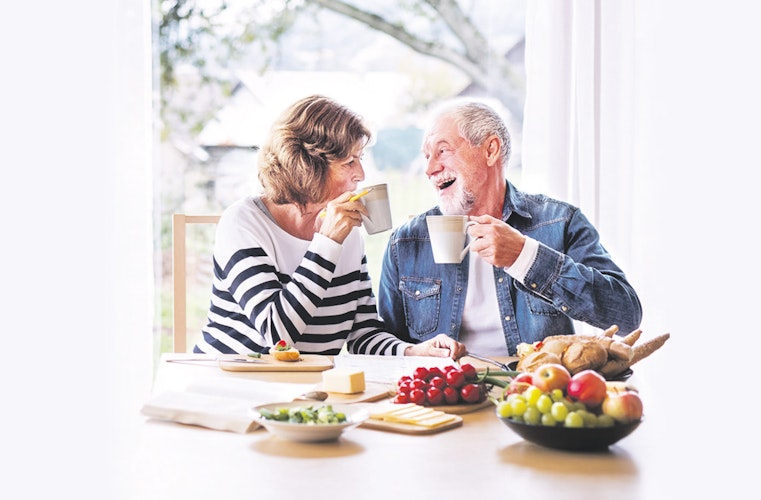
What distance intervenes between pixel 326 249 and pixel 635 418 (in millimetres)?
1030

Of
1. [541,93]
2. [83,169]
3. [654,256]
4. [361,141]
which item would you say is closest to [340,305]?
[361,141]

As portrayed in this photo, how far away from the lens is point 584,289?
7.11 feet

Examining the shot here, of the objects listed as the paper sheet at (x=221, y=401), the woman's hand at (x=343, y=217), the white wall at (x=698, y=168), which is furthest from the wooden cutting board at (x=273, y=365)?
the white wall at (x=698, y=168)

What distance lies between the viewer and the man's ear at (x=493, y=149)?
8.07ft

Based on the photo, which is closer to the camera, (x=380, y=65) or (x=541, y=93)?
(x=541, y=93)

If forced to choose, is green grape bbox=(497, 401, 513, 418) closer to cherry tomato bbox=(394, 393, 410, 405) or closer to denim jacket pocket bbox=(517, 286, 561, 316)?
cherry tomato bbox=(394, 393, 410, 405)

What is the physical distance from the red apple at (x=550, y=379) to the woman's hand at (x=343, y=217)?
90 centimetres

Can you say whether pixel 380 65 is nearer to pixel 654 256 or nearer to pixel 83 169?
pixel 654 256

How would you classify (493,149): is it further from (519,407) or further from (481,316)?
(519,407)

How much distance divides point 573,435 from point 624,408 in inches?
3.2

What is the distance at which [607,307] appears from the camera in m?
2.20

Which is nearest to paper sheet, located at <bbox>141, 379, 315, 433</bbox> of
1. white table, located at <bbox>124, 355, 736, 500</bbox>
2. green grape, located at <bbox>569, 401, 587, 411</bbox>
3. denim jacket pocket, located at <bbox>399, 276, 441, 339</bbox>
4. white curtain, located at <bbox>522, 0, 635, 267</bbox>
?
white table, located at <bbox>124, 355, 736, 500</bbox>

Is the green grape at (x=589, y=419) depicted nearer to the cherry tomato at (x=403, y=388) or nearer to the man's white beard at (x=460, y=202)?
the cherry tomato at (x=403, y=388)

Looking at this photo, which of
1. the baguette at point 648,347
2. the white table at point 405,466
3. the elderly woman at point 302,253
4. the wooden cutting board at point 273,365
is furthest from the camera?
the elderly woman at point 302,253
